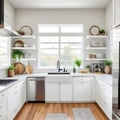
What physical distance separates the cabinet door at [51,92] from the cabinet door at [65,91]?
14 centimetres

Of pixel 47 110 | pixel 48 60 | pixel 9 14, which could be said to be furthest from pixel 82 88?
pixel 9 14

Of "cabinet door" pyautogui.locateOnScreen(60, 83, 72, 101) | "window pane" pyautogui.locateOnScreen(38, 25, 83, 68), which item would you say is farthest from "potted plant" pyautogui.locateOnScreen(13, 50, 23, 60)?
"cabinet door" pyautogui.locateOnScreen(60, 83, 72, 101)

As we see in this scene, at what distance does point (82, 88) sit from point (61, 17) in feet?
7.84

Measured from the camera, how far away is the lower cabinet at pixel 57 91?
5.42 m

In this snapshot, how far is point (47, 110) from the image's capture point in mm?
4773

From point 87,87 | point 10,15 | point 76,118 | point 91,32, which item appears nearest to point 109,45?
point 91,32

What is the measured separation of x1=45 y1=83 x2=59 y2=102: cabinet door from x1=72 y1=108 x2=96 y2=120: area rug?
30.8 inches

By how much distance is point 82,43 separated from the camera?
6.30 m

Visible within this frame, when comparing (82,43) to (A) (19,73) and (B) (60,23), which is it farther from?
(A) (19,73)

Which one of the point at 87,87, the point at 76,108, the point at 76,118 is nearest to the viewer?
the point at 76,118

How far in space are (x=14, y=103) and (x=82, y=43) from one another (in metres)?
3.26

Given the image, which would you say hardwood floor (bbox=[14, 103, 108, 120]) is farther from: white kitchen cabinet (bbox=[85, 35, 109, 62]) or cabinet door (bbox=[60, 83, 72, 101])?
white kitchen cabinet (bbox=[85, 35, 109, 62])

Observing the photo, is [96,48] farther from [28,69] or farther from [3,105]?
[3,105]

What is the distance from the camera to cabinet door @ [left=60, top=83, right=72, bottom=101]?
5.43m
